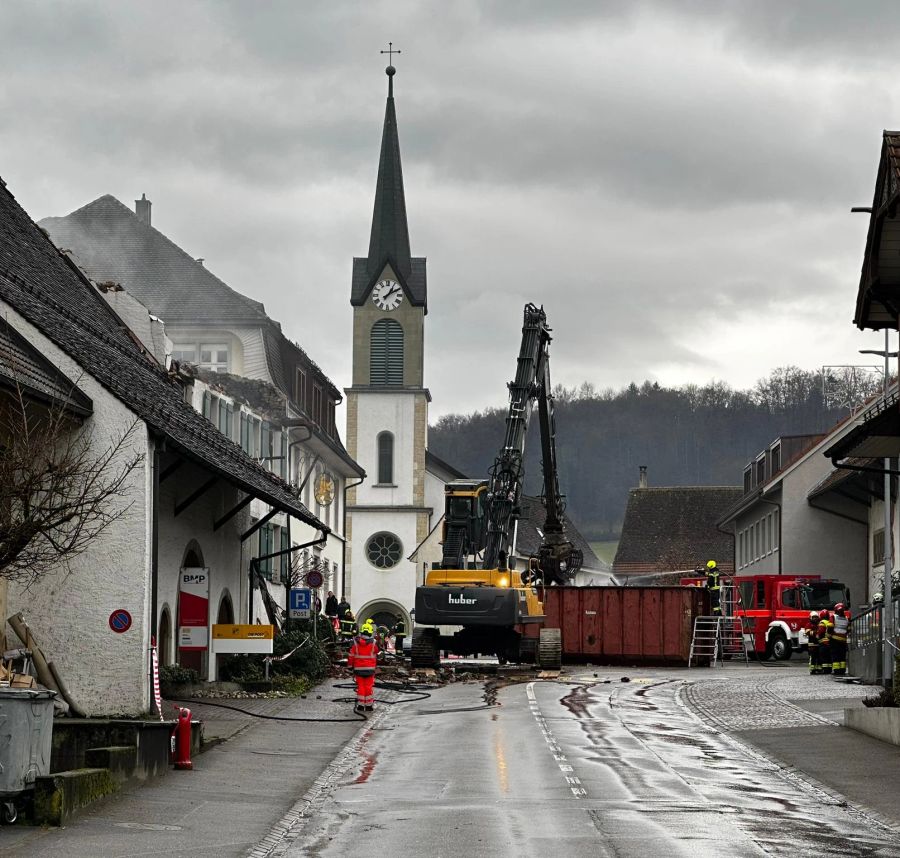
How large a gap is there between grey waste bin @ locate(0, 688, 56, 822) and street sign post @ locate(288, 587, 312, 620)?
2424cm

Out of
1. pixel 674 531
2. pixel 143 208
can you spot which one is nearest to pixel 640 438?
pixel 674 531

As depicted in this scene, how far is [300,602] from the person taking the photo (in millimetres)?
39656

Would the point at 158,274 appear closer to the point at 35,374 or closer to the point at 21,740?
the point at 35,374

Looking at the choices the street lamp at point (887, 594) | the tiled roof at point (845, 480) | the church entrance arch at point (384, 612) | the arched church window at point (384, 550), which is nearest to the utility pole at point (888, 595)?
the street lamp at point (887, 594)

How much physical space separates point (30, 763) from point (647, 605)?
31578mm

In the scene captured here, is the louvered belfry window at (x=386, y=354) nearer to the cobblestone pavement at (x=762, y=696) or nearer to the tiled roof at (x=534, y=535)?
the tiled roof at (x=534, y=535)

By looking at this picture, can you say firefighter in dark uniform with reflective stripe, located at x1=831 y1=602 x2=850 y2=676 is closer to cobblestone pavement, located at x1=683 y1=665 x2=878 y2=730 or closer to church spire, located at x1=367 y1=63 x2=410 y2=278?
cobblestone pavement, located at x1=683 y1=665 x2=878 y2=730

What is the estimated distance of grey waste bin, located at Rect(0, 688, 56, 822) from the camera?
1448cm

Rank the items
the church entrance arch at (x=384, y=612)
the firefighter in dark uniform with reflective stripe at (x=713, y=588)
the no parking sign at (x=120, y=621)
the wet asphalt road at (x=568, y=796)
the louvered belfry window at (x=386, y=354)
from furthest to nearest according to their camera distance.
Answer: the louvered belfry window at (x=386, y=354)
the church entrance arch at (x=384, y=612)
the firefighter in dark uniform with reflective stripe at (x=713, y=588)
the no parking sign at (x=120, y=621)
the wet asphalt road at (x=568, y=796)

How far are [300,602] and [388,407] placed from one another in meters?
47.1

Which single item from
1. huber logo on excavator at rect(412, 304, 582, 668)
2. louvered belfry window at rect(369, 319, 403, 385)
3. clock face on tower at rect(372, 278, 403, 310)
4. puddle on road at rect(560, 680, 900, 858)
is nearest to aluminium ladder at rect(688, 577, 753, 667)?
huber logo on excavator at rect(412, 304, 582, 668)

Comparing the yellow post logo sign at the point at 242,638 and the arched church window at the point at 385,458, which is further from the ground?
the arched church window at the point at 385,458

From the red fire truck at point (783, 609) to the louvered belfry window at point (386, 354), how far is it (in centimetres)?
3875

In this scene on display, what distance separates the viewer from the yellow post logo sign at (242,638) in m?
30.1
